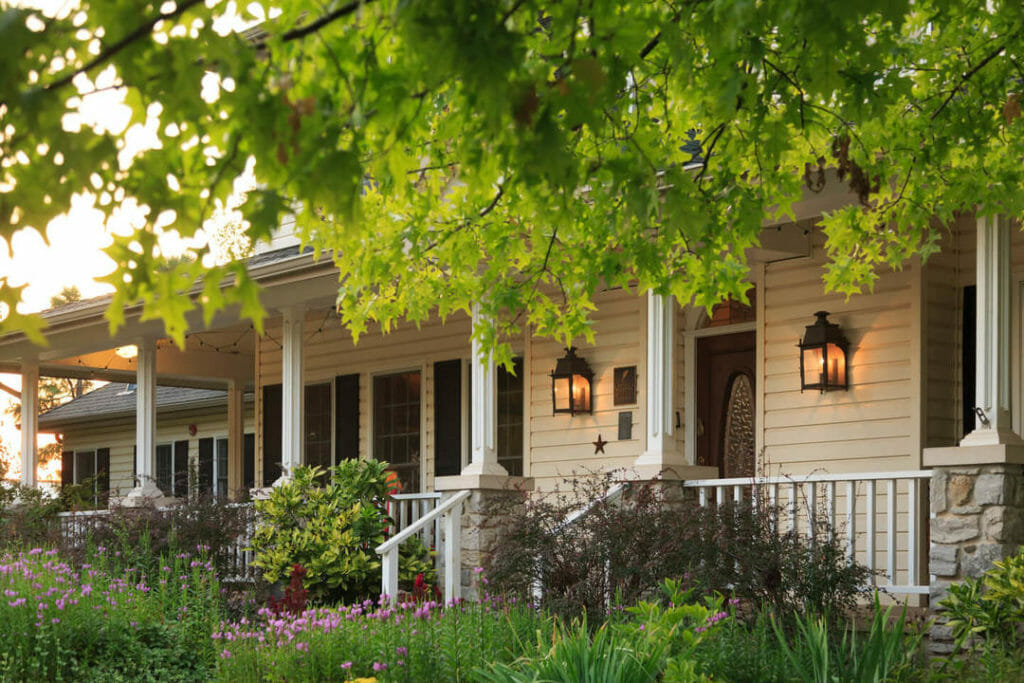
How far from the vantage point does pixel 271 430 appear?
16.2 meters

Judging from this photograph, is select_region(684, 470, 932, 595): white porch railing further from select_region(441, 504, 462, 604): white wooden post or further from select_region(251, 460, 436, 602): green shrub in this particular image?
select_region(251, 460, 436, 602): green shrub

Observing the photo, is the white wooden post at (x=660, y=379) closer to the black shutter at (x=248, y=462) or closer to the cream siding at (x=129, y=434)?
the black shutter at (x=248, y=462)

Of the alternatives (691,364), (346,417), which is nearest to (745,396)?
(691,364)

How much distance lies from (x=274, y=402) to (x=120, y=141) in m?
13.3

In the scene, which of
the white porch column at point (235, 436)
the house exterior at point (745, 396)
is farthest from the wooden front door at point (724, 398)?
the white porch column at point (235, 436)

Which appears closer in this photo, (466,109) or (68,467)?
(466,109)

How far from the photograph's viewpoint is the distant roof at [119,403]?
23020 mm

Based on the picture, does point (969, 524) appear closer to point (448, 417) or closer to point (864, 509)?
point (864, 509)

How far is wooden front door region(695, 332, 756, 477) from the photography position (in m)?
11.5

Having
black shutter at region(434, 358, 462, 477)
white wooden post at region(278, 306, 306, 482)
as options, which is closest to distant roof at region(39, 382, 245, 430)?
black shutter at region(434, 358, 462, 477)

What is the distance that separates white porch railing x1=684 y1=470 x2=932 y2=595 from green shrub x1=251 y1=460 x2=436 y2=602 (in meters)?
2.85

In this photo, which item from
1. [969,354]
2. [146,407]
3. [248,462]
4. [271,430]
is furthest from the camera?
[248,462]

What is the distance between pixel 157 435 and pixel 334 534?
609 inches

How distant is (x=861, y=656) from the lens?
5.72 m
